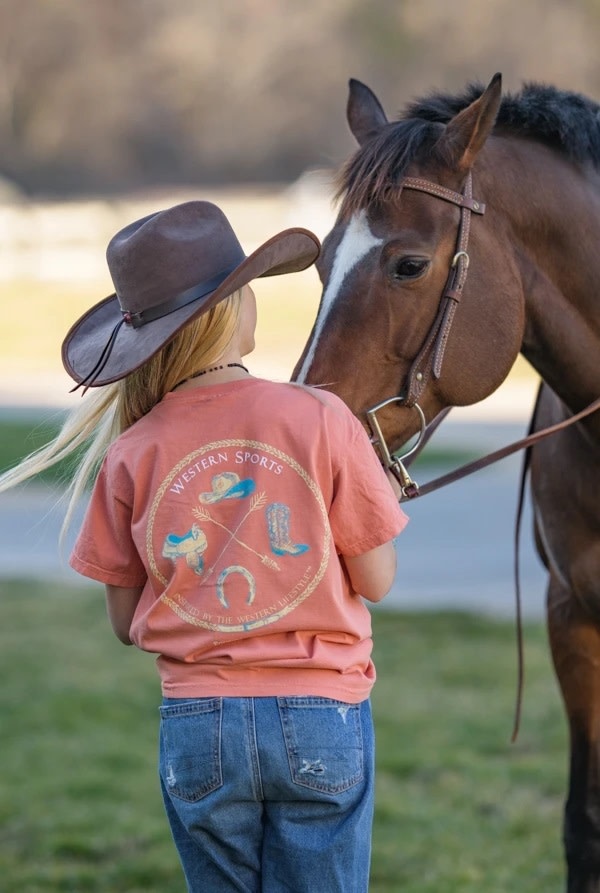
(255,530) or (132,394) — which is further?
(132,394)

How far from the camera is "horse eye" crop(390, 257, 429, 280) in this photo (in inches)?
102

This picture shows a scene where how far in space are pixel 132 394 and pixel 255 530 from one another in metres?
0.36

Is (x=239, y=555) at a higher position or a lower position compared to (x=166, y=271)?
lower

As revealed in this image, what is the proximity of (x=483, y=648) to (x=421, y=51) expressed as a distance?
106ft

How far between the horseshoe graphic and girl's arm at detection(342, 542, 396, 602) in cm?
19

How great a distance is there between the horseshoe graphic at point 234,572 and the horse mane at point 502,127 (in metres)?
0.88

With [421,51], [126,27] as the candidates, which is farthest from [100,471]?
[126,27]

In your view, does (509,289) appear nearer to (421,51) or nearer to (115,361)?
(115,361)

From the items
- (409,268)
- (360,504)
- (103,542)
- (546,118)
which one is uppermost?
(546,118)

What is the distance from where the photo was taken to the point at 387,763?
5066 mm

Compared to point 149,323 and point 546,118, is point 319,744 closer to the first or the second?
point 149,323

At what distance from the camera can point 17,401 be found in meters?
13.3

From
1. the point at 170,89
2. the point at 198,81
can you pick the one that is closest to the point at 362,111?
the point at 170,89

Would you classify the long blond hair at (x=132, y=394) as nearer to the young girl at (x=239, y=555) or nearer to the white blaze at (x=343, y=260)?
the young girl at (x=239, y=555)
